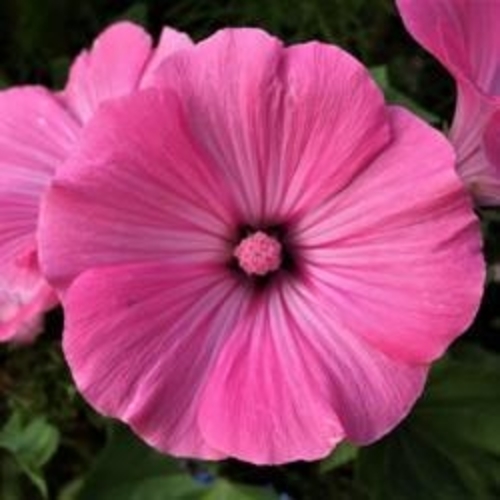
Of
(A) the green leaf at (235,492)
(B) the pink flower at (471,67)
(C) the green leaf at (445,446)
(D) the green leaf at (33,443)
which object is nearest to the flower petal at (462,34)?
(B) the pink flower at (471,67)

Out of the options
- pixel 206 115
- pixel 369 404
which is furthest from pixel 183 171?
pixel 369 404

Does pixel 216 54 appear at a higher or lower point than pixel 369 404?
higher

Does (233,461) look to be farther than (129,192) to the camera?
Yes

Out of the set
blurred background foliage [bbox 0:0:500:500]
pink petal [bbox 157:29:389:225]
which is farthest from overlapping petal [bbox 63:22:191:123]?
blurred background foliage [bbox 0:0:500:500]

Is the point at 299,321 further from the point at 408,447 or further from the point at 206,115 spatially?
the point at 408,447

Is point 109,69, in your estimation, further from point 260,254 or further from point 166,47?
point 260,254

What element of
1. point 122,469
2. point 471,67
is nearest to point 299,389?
point 471,67
